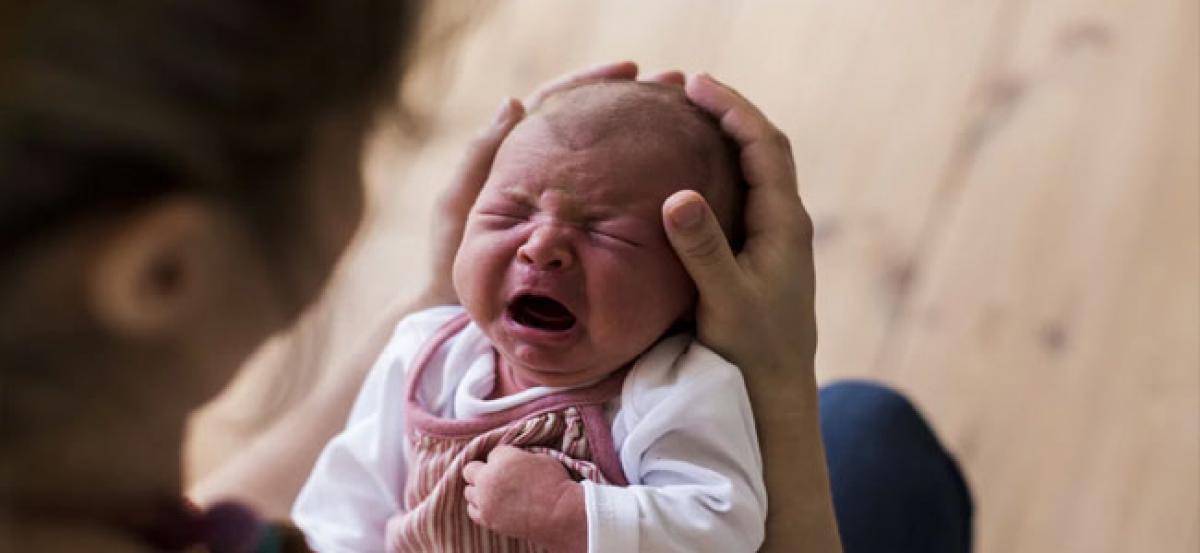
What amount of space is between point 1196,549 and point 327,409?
95 centimetres

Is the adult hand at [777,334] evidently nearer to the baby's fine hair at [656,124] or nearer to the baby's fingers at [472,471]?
the baby's fine hair at [656,124]

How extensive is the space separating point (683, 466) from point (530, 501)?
97mm

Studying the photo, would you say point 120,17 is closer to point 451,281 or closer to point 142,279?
point 142,279

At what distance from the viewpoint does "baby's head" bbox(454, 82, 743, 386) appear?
0.78 m

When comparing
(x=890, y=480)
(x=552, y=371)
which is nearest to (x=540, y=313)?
(x=552, y=371)

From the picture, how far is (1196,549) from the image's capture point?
52.6 inches

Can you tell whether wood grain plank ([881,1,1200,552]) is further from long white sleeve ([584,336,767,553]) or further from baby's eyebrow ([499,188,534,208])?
baby's eyebrow ([499,188,534,208])

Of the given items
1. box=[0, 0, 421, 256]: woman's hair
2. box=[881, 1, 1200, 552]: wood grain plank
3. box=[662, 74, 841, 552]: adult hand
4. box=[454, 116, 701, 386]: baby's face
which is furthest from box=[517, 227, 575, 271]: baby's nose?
box=[881, 1, 1200, 552]: wood grain plank

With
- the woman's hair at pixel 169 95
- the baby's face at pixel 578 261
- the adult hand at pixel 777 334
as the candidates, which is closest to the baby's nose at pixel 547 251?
the baby's face at pixel 578 261

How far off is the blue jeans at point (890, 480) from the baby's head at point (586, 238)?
297 millimetres

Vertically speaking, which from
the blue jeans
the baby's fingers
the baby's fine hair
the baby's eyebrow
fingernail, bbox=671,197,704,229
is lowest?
the blue jeans

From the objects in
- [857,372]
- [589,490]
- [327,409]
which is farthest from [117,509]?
[857,372]

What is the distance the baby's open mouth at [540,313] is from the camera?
31.1 inches

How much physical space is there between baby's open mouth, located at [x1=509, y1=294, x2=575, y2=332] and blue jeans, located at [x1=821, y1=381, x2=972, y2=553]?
0.35m
